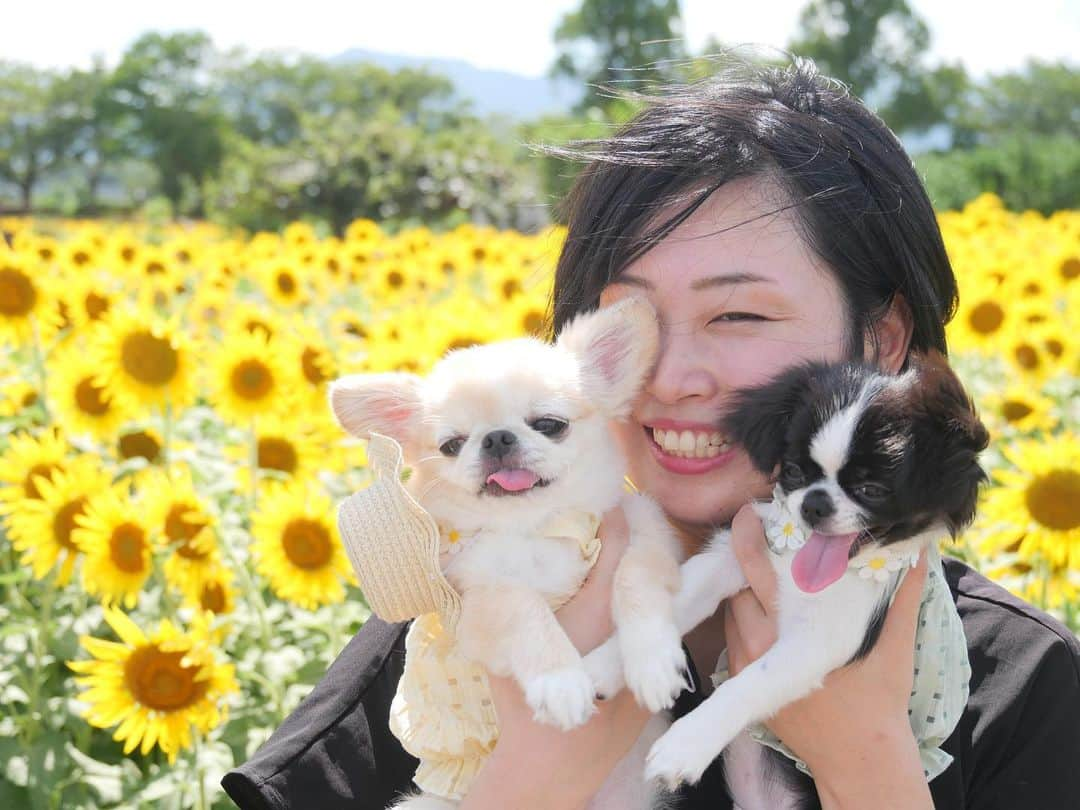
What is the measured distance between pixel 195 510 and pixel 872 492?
79.7 inches

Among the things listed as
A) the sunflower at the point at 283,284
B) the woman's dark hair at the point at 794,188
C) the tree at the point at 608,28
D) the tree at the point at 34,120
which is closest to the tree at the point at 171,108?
the tree at the point at 34,120

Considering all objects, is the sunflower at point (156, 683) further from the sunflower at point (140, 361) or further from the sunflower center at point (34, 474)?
the sunflower at point (140, 361)

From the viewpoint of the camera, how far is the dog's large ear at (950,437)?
184 cm

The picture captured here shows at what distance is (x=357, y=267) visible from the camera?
7.21 m

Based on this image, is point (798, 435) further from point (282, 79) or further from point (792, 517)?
point (282, 79)

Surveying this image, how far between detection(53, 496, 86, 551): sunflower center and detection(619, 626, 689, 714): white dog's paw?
1904 millimetres

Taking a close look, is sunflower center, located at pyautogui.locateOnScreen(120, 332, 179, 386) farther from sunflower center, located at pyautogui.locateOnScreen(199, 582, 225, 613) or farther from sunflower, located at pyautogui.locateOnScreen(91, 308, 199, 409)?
sunflower center, located at pyautogui.locateOnScreen(199, 582, 225, 613)


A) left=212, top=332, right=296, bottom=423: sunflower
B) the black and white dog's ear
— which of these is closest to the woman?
the black and white dog's ear

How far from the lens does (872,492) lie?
6.14 feet

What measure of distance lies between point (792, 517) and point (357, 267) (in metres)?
5.60

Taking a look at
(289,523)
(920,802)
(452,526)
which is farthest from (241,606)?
(920,802)

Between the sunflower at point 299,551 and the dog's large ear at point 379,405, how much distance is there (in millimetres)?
940

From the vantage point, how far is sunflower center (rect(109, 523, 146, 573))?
3.01 m

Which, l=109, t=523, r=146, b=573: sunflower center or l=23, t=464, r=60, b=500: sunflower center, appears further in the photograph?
l=23, t=464, r=60, b=500: sunflower center
